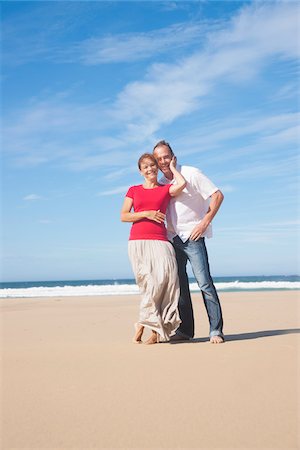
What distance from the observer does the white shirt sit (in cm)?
503

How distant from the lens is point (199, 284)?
16.4 feet

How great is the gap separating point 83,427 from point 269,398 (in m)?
1.08

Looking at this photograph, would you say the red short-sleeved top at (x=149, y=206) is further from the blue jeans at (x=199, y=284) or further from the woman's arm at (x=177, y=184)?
Result: the blue jeans at (x=199, y=284)

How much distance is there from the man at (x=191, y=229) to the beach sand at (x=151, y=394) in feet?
1.08

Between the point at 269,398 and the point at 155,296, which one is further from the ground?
the point at 155,296

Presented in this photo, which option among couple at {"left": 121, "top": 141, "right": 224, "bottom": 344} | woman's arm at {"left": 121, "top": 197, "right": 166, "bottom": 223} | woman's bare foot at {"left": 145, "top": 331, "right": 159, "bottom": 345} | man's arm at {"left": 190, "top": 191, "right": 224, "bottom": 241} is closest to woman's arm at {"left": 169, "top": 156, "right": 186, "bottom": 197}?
couple at {"left": 121, "top": 141, "right": 224, "bottom": 344}

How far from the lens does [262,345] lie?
4.50m

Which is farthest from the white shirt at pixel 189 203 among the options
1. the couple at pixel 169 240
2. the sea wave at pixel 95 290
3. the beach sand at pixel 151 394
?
the sea wave at pixel 95 290

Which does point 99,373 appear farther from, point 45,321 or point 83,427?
point 45,321

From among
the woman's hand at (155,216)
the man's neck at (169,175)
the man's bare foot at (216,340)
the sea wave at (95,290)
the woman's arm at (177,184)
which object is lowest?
the sea wave at (95,290)

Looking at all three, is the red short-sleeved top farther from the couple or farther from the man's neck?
the man's neck

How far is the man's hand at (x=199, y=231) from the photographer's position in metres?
4.93

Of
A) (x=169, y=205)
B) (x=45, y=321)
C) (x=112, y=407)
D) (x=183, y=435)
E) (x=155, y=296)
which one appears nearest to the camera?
(x=183, y=435)

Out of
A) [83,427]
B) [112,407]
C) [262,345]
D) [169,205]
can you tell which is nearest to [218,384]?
[112,407]
